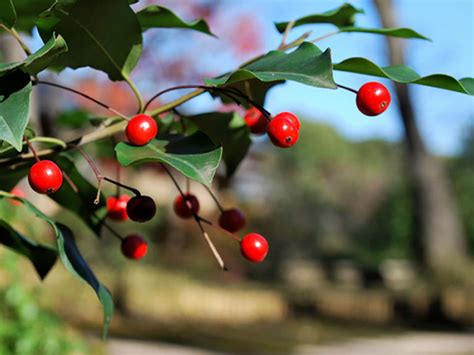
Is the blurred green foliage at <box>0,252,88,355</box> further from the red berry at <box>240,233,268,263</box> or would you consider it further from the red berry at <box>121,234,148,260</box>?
the red berry at <box>240,233,268,263</box>

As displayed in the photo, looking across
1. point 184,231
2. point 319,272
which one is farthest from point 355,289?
point 184,231

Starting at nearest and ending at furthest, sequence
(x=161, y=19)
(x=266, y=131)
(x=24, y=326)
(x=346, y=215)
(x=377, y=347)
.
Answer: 1. (x=266, y=131)
2. (x=161, y=19)
3. (x=24, y=326)
4. (x=377, y=347)
5. (x=346, y=215)

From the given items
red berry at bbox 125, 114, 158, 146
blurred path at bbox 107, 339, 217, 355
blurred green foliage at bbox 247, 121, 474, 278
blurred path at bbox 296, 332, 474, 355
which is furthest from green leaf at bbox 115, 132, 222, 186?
blurred green foliage at bbox 247, 121, 474, 278

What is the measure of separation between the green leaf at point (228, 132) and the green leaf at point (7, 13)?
0.75 ft

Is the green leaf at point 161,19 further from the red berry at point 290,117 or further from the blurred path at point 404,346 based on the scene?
the blurred path at point 404,346

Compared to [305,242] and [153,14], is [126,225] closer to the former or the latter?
[305,242]

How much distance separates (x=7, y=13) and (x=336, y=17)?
0.40m

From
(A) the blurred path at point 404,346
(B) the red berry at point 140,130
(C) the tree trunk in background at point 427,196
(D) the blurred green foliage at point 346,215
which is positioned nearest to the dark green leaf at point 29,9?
(B) the red berry at point 140,130

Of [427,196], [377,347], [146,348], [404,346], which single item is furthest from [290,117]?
[427,196]

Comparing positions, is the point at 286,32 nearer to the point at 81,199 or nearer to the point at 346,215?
the point at 81,199

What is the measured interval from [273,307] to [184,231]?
9.66 ft

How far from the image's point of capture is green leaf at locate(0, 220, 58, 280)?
2.82 feet

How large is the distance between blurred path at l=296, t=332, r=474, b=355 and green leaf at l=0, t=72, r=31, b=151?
4824mm

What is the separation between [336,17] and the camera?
2.87ft
